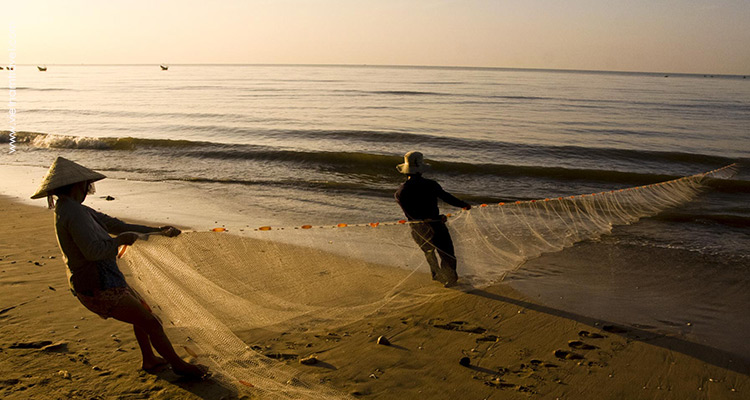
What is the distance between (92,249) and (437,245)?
3412mm

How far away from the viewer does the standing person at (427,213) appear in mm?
5805

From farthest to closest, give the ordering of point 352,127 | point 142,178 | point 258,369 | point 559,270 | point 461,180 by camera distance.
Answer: point 352,127 < point 461,180 < point 142,178 < point 559,270 < point 258,369

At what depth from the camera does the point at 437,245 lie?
19.2 feet

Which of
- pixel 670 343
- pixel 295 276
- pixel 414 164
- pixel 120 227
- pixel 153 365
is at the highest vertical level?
pixel 414 164

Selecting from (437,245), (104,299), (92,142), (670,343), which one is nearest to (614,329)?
(670,343)

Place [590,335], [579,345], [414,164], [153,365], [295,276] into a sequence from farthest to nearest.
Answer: [414,164] < [295,276] < [590,335] < [579,345] < [153,365]

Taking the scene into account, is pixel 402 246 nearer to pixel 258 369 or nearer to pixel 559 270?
pixel 559 270

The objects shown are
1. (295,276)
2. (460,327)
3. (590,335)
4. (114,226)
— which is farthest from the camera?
(295,276)

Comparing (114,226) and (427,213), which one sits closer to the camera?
(114,226)

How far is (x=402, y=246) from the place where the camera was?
20.5 ft

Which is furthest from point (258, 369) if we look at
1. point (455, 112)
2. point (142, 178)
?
point (455, 112)

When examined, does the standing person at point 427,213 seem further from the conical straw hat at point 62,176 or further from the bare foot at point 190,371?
the conical straw hat at point 62,176

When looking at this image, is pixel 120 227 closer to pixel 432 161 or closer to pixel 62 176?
pixel 62 176

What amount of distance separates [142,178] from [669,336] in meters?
12.3
